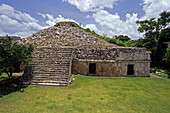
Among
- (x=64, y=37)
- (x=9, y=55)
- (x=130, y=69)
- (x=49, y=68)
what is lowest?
(x=130, y=69)

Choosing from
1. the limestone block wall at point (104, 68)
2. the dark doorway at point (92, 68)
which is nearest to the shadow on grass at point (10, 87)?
the limestone block wall at point (104, 68)

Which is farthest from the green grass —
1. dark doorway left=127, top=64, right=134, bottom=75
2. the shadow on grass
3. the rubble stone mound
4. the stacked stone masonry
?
the rubble stone mound

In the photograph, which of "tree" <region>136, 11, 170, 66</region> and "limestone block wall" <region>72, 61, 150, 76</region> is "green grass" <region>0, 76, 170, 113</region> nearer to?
"limestone block wall" <region>72, 61, 150, 76</region>

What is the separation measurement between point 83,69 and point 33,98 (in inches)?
204

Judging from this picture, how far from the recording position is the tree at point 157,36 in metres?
16.0

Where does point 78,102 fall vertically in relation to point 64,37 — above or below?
below

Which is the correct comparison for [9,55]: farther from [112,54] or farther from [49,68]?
[112,54]

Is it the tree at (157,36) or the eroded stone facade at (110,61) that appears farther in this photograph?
the tree at (157,36)

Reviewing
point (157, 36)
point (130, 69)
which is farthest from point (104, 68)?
point (157, 36)

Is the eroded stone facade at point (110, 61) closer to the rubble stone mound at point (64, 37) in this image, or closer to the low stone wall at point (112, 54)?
the low stone wall at point (112, 54)

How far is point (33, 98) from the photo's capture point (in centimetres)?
465

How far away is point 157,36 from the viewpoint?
17328 millimetres

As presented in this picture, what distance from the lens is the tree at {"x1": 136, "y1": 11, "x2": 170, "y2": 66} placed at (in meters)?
16.0

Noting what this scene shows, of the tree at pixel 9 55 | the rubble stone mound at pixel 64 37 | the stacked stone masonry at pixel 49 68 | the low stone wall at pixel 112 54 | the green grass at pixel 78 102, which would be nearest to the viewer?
the green grass at pixel 78 102
